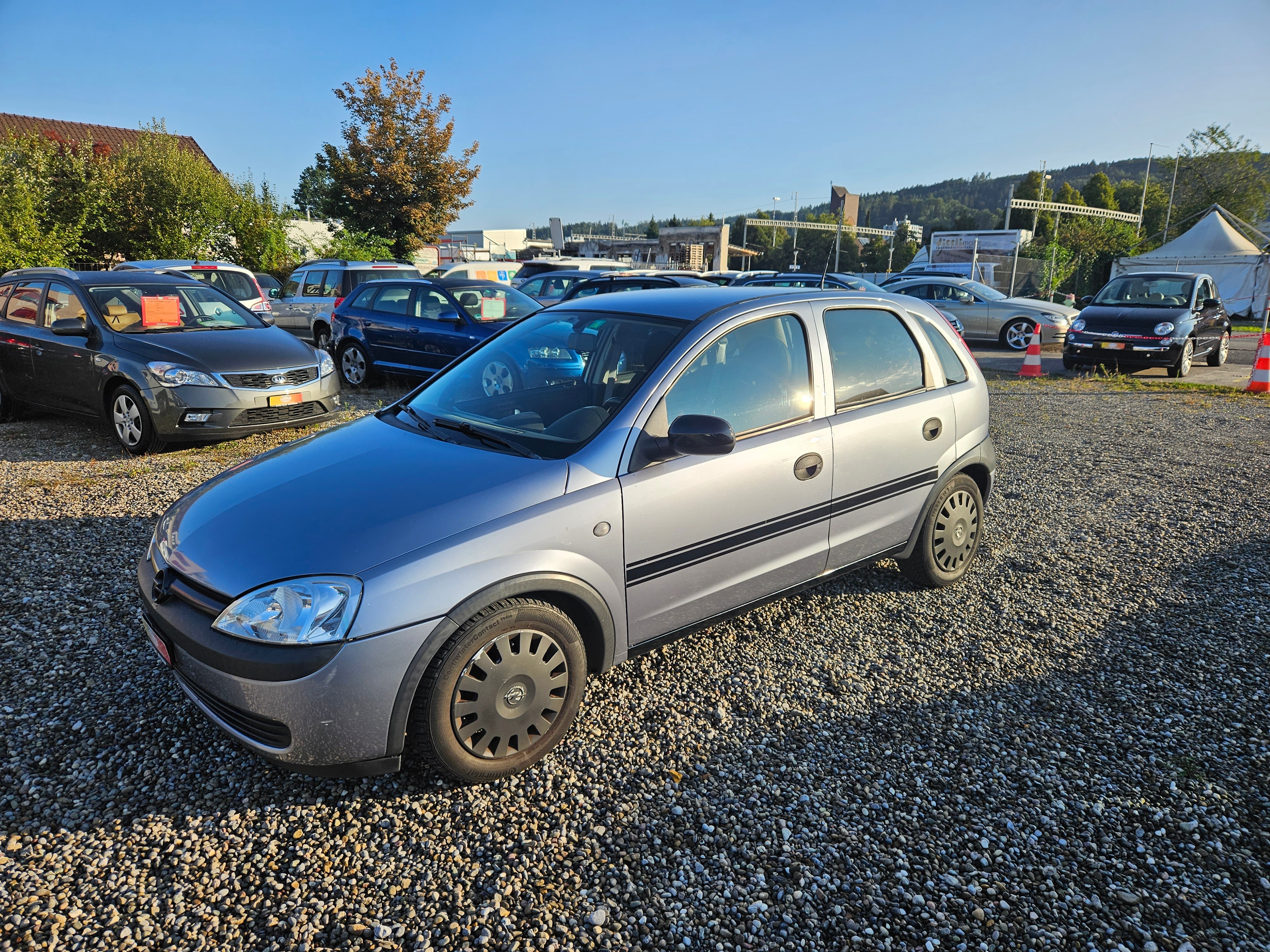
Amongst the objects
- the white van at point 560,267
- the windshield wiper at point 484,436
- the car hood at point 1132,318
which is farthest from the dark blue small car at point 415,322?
the car hood at point 1132,318

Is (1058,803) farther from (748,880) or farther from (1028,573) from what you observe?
(1028,573)

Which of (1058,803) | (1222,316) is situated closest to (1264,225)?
(1222,316)

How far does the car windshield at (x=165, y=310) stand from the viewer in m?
7.30

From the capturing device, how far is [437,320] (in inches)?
407

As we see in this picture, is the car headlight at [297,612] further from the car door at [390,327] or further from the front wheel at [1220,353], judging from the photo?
the front wheel at [1220,353]

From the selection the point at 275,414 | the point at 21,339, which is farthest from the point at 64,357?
the point at 275,414

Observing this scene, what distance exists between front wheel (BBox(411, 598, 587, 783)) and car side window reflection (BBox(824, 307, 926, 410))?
6.00ft

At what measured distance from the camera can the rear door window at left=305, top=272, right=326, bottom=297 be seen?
14625 mm

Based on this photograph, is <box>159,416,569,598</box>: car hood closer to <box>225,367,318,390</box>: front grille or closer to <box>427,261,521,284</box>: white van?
<box>225,367,318,390</box>: front grille

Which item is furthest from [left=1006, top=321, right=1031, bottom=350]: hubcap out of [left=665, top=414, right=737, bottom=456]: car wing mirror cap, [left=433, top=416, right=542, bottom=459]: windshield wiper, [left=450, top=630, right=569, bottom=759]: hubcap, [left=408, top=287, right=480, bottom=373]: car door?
[left=450, top=630, right=569, bottom=759]: hubcap

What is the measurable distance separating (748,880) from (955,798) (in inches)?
34.8

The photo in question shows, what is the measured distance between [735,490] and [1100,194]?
330ft

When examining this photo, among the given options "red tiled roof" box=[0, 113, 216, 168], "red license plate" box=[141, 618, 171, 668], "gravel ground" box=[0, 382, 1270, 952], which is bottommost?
"gravel ground" box=[0, 382, 1270, 952]

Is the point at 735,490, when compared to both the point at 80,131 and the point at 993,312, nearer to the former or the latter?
the point at 993,312
